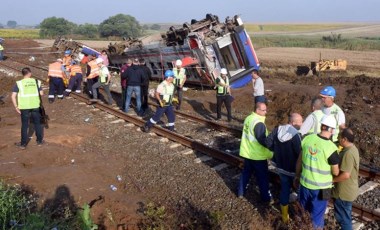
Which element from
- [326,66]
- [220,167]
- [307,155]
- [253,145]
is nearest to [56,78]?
[220,167]

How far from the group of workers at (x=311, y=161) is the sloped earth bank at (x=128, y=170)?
0.75 metres

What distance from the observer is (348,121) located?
453 inches

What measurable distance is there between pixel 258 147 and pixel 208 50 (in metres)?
9.59

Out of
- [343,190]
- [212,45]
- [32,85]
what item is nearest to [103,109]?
[32,85]

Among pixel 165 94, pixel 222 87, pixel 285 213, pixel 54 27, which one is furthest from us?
pixel 54 27

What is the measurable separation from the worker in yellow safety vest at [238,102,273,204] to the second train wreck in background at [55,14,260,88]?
9243 mm

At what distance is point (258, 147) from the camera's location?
5824 millimetres

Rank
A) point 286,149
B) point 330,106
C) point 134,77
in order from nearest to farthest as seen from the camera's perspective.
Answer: point 286,149, point 330,106, point 134,77

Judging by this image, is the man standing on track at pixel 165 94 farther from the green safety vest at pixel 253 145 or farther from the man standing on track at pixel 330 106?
the man standing on track at pixel 330 106

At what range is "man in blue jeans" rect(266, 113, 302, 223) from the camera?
5234 mm

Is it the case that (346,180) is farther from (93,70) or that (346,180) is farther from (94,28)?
(94,28)

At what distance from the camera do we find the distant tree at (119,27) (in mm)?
82250

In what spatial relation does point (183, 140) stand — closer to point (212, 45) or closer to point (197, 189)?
point (197, 189)

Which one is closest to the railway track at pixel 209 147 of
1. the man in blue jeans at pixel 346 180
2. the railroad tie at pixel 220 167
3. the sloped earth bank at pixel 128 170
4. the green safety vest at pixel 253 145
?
the railroad tie at pixel 220 167
